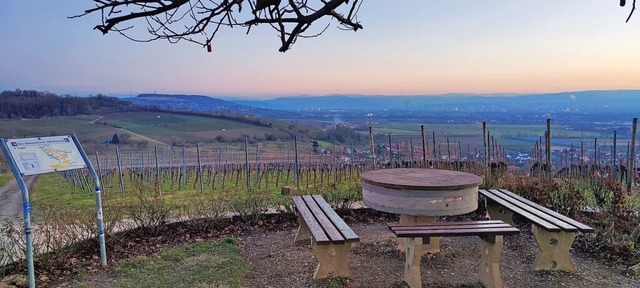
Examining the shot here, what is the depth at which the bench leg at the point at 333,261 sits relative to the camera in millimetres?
3668

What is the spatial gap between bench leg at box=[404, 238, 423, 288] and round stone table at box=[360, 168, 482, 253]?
463mm

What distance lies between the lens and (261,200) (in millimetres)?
5906

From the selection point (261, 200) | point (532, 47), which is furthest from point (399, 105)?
point (261, 200)

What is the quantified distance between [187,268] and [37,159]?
157cm

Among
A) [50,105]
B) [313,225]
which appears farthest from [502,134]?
[50,105]

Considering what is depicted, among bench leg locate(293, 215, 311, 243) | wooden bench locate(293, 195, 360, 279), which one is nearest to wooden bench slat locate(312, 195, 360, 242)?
wooden bench locate(293, 195, 360, 279)

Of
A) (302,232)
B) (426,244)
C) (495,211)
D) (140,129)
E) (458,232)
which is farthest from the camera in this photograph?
(140,129)

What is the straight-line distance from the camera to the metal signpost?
3.46m

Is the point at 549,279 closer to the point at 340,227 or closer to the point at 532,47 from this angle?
the point at 340,227

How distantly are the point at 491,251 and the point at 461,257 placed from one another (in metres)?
0.91

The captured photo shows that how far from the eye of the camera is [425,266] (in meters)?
4.19

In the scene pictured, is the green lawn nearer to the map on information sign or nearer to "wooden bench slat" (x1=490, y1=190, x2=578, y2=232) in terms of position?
the map on information sign

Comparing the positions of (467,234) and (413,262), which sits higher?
(467,234)

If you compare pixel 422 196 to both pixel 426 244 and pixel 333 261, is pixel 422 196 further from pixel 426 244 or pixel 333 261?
pixel 333 261
